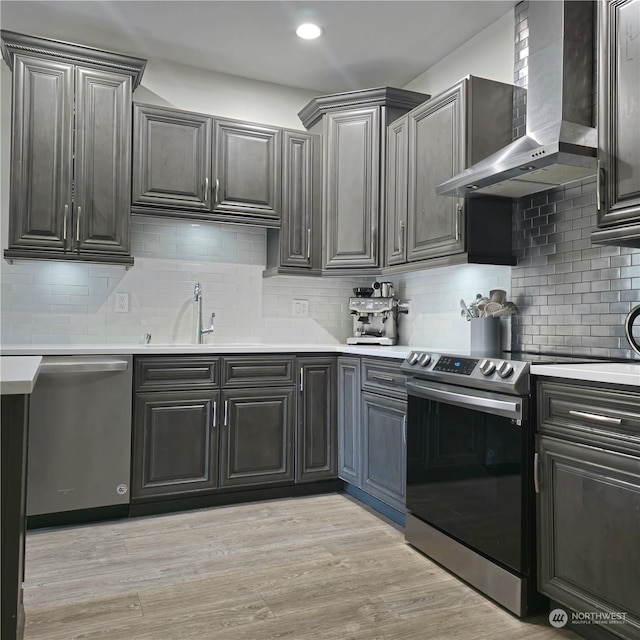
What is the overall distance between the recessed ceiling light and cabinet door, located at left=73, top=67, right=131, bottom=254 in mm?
1097

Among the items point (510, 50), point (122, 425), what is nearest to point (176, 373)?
point (122, 425)

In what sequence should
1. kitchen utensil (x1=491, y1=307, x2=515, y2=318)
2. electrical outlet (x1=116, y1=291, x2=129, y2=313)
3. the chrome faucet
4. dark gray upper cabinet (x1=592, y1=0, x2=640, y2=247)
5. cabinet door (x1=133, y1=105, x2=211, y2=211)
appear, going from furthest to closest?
the chrome faucet
electrical outlet (x1=116, y1=291, x2=129, y2=313)
cabinet door (x1=133, y1=105, x2=211, y2=211)
kitchen utensil (x1=491, y1=307, x2=515, y2=318)
dark gray upper cabinet (x1=592, y1=0, x2=640, y2=247)

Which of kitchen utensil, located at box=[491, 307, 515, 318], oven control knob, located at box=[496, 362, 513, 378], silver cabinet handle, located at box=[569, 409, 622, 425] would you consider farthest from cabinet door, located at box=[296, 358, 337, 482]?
silver cabinet handle, located at box=[569, 409, 622, 425]

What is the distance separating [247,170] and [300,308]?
1.09 meters

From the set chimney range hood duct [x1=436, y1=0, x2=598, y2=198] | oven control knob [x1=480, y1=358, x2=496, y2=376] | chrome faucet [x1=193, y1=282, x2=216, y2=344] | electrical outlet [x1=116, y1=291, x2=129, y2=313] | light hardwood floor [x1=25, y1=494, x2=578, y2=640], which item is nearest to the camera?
light hardwood floor [x1=25, y1=494, x2=578, y2=640]

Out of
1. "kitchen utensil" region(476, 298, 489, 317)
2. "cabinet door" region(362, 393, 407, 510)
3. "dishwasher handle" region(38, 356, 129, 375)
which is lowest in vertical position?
"cabinet door" region(362, 393, 407, 510)

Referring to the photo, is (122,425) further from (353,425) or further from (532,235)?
(532,235)

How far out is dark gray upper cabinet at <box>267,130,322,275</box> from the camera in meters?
3.86

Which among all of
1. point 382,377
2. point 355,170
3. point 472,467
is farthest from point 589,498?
point 355,170

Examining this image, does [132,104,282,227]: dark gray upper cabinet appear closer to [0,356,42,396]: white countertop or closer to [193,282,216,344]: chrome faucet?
[193,282,216,344]: chrome faucet

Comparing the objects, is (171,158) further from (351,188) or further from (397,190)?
(397,190)

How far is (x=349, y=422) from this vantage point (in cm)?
348

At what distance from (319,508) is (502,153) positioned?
2.20 metres

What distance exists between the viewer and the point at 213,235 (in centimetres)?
394
